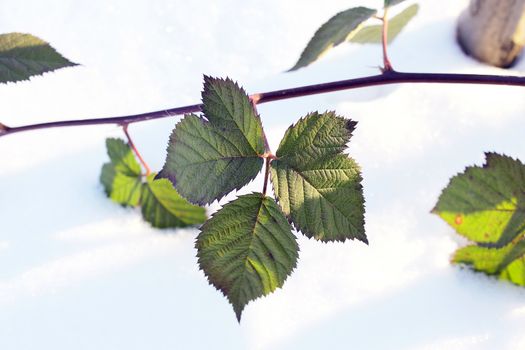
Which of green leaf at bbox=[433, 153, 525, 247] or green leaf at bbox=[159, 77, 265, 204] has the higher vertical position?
green leaf at bbox=[159, 77, 265, 204]

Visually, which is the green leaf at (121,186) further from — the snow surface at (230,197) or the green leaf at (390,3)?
the green leaf at (390,3)

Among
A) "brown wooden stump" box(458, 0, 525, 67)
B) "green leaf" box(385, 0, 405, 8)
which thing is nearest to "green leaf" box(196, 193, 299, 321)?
"green leaf" box(385, 0, 405, 8)

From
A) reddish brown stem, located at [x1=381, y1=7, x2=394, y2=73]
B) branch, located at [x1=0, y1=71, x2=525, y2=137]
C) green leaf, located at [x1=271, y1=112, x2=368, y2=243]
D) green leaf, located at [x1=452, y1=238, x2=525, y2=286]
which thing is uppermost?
reddish brown stem, located at [x1=381, y1=7, x2=394, y2=73]

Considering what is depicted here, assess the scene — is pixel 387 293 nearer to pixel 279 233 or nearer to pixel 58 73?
pixel 279 233

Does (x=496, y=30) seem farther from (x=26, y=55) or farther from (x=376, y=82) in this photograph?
(x=26, y=55)

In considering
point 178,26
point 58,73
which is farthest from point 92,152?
point 178,26

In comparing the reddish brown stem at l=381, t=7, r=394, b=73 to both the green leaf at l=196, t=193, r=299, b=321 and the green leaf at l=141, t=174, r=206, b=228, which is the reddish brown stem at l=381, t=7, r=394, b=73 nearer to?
the green leaf at l=196, t=193, r=299, b=321
